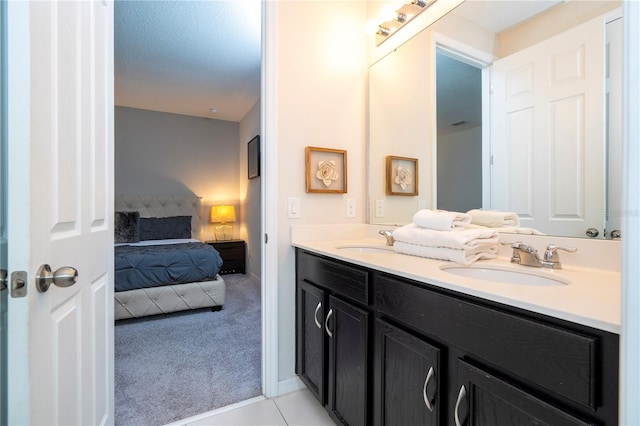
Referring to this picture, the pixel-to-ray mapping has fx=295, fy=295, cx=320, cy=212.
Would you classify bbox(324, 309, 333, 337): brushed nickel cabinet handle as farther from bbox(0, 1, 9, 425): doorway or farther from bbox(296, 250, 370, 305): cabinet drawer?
bbox(0, 1, 9, 425): doorway

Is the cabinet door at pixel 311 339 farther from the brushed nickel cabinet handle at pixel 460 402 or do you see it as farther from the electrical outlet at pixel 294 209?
the brushed nickel cabinet handle at pixel 460 402

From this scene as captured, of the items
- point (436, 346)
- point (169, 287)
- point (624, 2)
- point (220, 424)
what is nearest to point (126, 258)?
point (169, 287)

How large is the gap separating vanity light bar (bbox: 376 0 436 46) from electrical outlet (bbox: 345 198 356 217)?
3.41 ft

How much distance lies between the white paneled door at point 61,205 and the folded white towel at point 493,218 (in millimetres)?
1531

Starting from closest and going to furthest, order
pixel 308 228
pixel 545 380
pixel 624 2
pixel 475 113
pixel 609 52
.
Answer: pixel 624 2
pixel 545 380
pixel 609 52
pixel 475 113
pixel 308 228

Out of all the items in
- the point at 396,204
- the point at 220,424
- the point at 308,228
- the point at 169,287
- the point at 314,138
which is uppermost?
the point at 314,138

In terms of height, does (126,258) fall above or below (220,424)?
above

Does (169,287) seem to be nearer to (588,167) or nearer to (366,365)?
(366,365)

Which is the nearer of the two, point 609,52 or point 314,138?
point 609,52

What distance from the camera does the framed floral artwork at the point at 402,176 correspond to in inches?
69.9

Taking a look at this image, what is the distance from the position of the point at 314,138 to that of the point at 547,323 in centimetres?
150

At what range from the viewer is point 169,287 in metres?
2.92

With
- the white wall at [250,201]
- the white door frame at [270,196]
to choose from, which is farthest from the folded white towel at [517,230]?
the white wall at [250,201]

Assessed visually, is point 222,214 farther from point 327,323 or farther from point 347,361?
point 347,361
